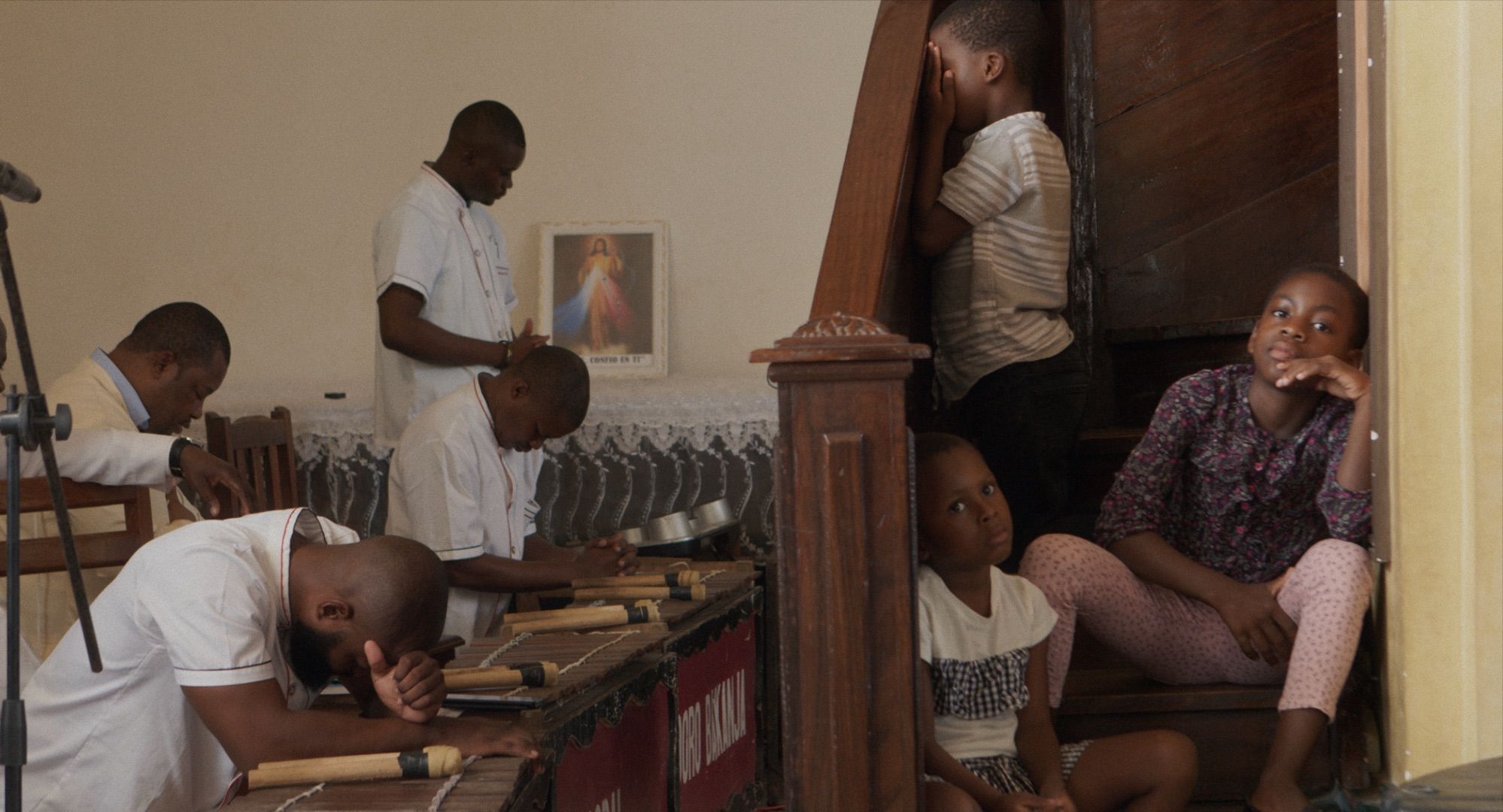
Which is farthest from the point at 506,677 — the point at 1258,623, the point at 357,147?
the point at 357,147

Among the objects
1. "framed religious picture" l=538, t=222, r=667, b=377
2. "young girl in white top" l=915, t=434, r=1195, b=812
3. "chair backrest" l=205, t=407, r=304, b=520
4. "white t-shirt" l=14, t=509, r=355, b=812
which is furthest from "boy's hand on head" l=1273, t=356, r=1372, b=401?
"framed religious picture" l=538, t=222, r=667, b=377

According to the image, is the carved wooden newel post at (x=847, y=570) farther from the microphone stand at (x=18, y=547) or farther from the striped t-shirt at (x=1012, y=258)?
the striped t-shirt at (x=1012, y=258)

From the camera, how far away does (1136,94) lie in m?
4.20

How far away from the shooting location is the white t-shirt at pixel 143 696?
232 centimetres

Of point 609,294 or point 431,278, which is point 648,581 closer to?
point 431,278

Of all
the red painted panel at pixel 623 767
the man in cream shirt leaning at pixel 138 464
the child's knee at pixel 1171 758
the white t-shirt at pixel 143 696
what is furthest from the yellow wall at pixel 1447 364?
the man in cream shirt leaning at pixel 138 464

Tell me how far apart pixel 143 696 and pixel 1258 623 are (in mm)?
2067

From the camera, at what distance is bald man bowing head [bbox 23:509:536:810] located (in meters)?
2.11

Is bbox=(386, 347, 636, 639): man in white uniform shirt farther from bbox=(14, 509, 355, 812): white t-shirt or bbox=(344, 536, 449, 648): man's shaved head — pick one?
bbox=(344, 536, 449, 648): man's shaved head

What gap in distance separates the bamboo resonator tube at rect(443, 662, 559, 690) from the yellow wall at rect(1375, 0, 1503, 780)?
1.43m

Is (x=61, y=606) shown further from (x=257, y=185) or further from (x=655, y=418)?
(x=257, y=185)

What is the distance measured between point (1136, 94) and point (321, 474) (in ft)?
10.2

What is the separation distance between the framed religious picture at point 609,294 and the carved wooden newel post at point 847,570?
376 centimetres

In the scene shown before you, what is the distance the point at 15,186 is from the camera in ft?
6.03
